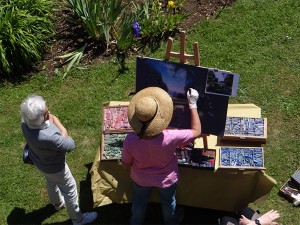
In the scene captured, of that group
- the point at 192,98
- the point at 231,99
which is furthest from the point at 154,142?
the point at 231,99

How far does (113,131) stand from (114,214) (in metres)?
0.88

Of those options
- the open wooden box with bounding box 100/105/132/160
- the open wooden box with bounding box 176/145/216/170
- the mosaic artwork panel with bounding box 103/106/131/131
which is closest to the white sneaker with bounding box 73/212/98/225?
the open wooden box with bounding box 100/105/132/160

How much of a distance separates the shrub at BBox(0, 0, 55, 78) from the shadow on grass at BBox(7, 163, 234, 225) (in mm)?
2141

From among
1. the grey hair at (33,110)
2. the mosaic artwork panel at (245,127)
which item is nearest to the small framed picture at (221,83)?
the mosaic artwork panel at (245,127)

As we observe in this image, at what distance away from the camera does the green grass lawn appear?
15.8ft

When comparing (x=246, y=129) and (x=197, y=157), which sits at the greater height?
(x=246, y=129)

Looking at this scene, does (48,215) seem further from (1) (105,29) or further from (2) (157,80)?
(1) (105,29)

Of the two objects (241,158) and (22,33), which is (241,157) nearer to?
(241,158)

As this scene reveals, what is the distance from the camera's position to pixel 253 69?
5.99 m

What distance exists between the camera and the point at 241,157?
413cm

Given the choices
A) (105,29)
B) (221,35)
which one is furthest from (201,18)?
(105,29)

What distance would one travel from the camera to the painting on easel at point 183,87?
403 centimetres

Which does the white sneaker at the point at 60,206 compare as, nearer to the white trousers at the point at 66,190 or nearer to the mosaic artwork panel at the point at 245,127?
the white trousers at the point at 66,190

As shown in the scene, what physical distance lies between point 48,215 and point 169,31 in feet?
10.2
